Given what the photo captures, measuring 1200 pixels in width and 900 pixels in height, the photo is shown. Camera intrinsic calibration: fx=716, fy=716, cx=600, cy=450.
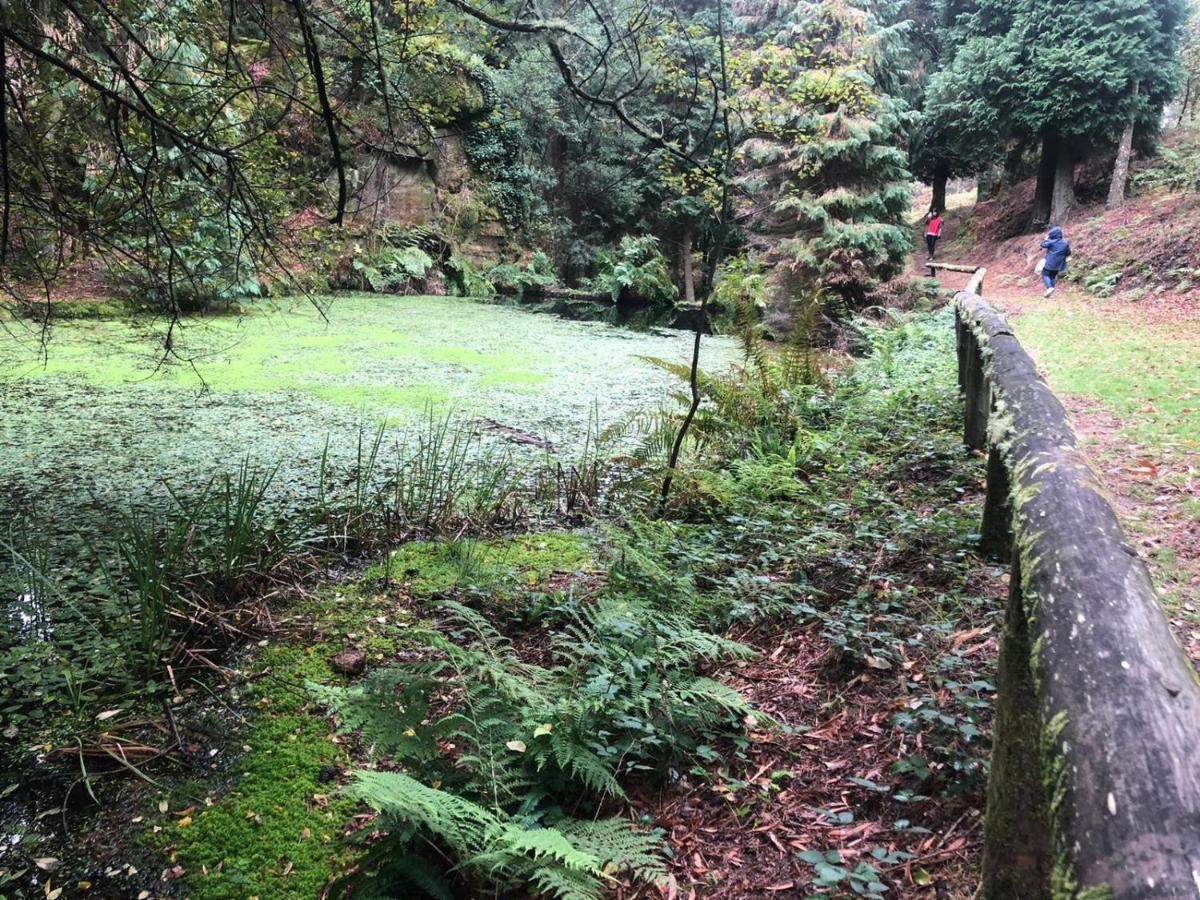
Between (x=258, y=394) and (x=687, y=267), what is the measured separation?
14377mm

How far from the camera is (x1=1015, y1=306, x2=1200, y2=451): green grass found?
436cm

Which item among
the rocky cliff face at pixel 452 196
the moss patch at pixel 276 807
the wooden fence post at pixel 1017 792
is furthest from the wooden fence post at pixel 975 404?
the rocky cliff face at pixel 452 196

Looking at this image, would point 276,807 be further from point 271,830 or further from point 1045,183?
point 1045,183

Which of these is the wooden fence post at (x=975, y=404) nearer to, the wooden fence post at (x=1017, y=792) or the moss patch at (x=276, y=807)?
the wooden fence post at (x=1017, y=792)

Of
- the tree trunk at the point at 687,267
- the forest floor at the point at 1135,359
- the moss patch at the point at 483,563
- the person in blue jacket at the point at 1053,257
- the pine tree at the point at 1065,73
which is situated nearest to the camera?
the forest floor at the point at 1135,359

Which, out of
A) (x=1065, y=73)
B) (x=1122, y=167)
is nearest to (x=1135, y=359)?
(x=1122, y=167)

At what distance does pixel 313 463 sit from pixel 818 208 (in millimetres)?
9649

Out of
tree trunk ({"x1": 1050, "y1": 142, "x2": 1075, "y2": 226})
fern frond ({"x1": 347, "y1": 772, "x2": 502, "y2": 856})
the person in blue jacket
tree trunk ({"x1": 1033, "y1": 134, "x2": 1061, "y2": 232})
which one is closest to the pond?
fern frond ({"x1": 347, "y1": 772, "x2": 502, "y2": 856})

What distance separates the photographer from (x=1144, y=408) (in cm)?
473

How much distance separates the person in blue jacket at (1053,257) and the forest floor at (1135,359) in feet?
0.91

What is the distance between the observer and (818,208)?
38.2 ft

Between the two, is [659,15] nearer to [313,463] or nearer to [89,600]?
[313,463]

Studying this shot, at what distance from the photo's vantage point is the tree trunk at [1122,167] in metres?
14.0

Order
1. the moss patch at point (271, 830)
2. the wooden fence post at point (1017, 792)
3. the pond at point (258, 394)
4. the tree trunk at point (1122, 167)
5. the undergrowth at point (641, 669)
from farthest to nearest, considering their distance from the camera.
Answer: the tree trunk at point (1122, 167), the pond at point (258, 394), the moss patch at point (271, 830), the undergrowth at point (641, 669), the wooden fence post at point (1017, 792)
